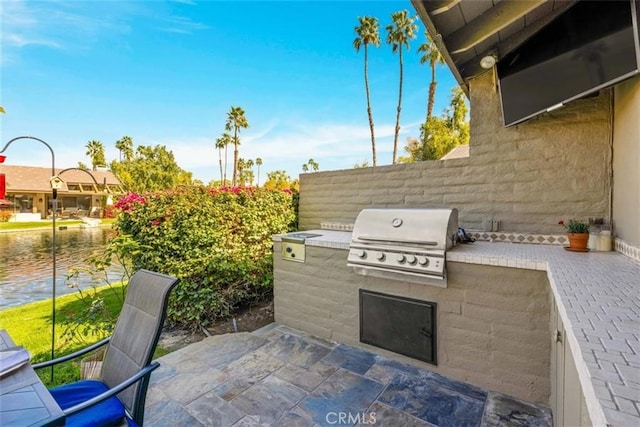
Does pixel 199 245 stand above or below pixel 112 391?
above

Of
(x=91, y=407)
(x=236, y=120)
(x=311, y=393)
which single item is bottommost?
(x=311, y=393)

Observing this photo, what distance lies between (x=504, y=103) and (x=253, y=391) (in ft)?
11.8

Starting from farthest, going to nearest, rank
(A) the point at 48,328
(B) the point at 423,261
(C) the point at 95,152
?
1. (C) the point at 95,152
2. (A) the point at 48,328
3. (B) the point at 423,261

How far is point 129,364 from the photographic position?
63.6 inches

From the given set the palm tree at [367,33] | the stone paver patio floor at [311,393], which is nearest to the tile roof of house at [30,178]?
the palm tree at [367,33]

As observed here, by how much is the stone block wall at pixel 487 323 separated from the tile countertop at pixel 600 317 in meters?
0.17

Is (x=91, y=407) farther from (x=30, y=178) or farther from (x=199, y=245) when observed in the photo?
(x=30, y=178)

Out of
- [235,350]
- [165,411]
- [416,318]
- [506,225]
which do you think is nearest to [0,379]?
[165,411]

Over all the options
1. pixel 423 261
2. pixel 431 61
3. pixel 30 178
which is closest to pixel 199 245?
pixel 423 261

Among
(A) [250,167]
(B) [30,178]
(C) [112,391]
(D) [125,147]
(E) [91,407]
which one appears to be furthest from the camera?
(A) [250,167]

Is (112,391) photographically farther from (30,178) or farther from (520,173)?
(30,178)

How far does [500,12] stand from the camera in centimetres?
257

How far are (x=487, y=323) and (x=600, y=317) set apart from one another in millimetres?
1497

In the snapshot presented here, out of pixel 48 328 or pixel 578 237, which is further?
pixel 48 328
